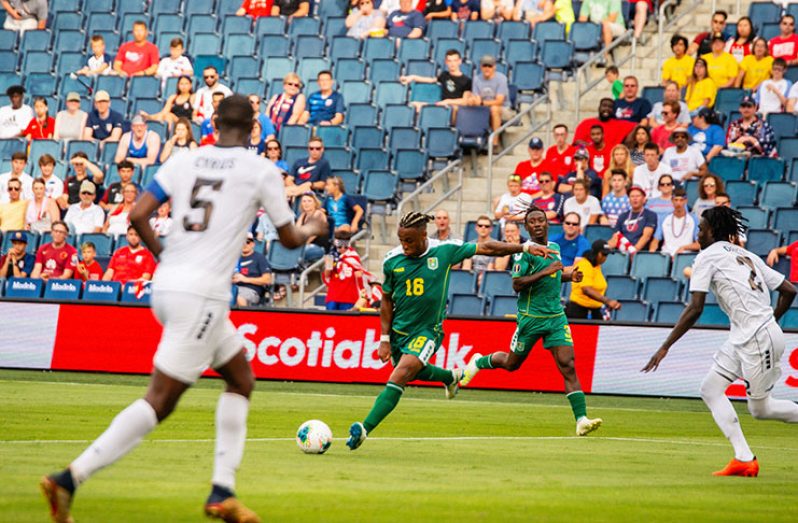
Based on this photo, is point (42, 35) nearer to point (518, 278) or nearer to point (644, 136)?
point (644, 136)

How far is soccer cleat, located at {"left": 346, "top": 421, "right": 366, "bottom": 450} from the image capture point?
39.0 feet

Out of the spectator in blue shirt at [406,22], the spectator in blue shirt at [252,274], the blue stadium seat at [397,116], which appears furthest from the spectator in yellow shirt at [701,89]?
the spectator in blue shirt at [252,274]

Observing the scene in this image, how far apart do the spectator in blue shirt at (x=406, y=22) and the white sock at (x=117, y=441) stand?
815 inches

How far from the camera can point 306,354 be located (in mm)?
21172

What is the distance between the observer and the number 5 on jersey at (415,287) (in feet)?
42.1

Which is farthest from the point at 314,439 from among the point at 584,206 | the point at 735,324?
the point at 584,206

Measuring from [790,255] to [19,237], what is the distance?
41.5ft

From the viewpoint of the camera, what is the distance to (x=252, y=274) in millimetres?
22984

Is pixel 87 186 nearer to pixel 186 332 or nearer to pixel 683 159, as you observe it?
pixel 683 159

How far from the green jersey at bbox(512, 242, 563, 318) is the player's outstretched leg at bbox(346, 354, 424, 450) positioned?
279cm

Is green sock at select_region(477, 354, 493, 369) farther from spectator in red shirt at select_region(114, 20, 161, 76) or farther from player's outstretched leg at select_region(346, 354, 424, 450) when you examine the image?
spectator in red shirt at select_region(114, 20, 161, 76)

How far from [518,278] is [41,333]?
30.4ft

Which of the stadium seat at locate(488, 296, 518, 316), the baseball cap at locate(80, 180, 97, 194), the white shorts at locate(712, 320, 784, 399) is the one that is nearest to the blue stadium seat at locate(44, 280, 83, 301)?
the baseball cap at locate(80, 180, 97, 194)

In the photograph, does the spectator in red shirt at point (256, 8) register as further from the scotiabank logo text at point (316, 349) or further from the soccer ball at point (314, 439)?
the soccer ball at point (314, 439)
